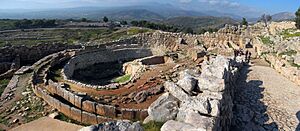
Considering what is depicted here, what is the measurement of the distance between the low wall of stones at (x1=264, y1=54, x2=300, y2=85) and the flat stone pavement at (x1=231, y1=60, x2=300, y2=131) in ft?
1.09

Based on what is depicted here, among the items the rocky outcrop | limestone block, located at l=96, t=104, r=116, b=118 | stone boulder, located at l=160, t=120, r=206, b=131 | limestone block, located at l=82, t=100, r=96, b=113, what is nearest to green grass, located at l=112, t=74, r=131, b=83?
limestone block, located at l=82, t=100, r=96, b=113

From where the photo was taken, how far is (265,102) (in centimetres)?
1695

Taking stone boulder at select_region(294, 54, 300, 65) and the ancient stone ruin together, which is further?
stone boulder at select_region(294, 54, 300, 65)

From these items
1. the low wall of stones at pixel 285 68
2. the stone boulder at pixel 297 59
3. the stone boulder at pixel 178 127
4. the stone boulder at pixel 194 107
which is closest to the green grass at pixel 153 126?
the stone boulder at pixel 194 107

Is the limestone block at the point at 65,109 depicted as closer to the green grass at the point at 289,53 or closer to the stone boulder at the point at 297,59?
the stone boulder at the point at 297,59

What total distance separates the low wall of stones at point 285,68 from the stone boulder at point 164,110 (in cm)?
1332

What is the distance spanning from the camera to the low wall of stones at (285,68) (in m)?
21.0

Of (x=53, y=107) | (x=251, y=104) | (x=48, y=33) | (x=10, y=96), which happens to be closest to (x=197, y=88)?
(x=251, y=104)

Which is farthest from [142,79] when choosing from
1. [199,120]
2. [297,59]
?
[199,120]

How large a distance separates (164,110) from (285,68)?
15834mm

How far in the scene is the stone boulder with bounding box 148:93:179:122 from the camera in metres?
9.39

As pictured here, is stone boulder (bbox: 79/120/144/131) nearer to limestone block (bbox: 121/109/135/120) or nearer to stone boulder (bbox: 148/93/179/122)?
stone boulder (bbox: 148/93/179/122)

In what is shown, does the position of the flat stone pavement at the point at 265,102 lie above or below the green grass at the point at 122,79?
above

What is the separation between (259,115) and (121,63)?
1834 centimetres
